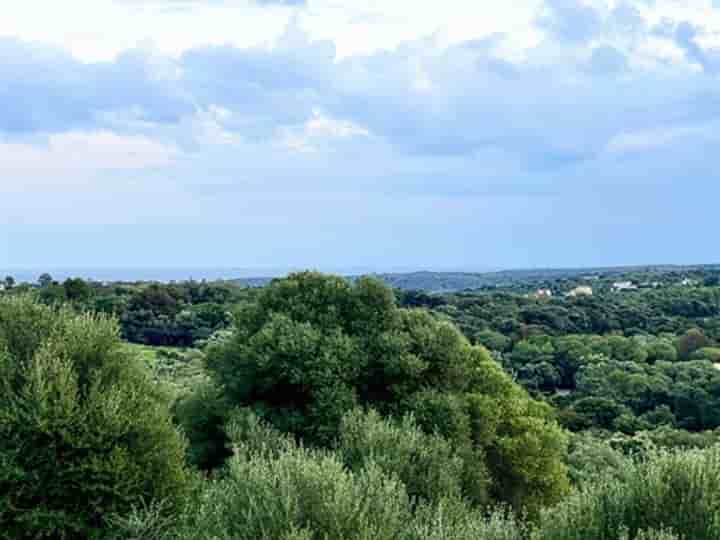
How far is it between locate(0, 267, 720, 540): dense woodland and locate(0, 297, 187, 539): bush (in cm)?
6

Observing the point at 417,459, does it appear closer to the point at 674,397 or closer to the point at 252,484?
the point at 252,484

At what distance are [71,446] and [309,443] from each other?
9.30m

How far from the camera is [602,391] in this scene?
74.6m

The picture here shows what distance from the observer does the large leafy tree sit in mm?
29609

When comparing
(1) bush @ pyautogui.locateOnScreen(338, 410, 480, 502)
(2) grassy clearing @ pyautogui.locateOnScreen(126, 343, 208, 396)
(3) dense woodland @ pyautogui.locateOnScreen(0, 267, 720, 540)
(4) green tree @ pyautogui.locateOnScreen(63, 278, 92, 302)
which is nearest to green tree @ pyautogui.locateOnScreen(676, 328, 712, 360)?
(3) dense woodland @ pyautogui.locateOnScreen(0, 267, 720, 540)

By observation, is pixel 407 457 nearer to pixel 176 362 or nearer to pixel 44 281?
pixel 176 362

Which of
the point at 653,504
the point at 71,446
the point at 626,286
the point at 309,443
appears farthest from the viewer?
the point at 626,286

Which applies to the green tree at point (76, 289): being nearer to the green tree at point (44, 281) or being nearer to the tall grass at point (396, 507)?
the green tree at point (44, 281)

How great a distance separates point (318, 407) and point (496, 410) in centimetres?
750

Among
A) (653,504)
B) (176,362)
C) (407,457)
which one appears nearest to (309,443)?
(407,457)

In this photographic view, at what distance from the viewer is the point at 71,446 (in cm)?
2203

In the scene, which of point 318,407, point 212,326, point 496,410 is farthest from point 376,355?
point 212,326

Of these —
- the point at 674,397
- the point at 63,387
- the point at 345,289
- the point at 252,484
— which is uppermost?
the point at 345,289

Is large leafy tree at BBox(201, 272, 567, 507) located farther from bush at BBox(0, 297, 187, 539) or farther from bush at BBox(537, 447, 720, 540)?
bush at BBox(537, 447, 720, 540)
